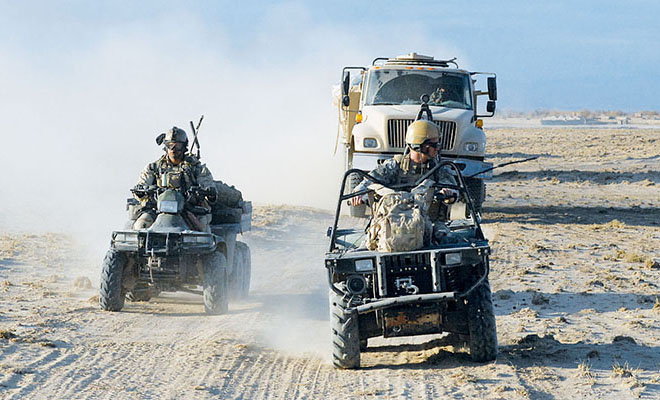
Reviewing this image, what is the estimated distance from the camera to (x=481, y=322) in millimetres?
9109

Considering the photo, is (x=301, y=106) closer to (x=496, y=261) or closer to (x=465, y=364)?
(x=496, y=261)

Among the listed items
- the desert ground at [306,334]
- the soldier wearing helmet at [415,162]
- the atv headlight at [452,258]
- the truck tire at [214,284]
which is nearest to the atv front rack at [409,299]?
the atv headlight at [452,258]

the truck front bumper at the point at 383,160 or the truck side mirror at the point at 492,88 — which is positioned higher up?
the truck side mirror at the point at 492,88

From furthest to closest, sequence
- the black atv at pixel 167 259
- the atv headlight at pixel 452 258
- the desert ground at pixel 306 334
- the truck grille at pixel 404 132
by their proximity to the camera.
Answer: the truck grille at pixel 404 132 < the black atv at pixel 167 259 < the atv headlight at pixel 452 258 < the desert ground at pixel 306 334

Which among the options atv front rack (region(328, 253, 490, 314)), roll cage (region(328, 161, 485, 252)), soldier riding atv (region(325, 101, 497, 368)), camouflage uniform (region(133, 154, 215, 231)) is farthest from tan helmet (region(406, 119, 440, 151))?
camouflage uniform (region(133, 154, 215, 231))

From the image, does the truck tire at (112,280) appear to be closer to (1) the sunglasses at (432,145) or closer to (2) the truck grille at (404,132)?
(1) the sunglasses at (432,145)

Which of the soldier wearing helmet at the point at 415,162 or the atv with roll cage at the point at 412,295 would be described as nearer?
the atv with roll cage at the point at 412,295

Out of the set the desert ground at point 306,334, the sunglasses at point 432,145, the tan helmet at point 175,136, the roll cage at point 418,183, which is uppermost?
the tan helmet at point 175,136

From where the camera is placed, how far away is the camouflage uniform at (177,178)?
41.3 ft

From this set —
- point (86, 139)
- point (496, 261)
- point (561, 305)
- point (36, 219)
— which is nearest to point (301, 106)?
point (86, 139)

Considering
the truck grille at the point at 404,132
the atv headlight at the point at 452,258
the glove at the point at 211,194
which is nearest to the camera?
the atv headlight at the point at 452,258

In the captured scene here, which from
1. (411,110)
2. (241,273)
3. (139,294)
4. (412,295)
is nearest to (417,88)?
(411,110)

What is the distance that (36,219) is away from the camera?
76.0 feet

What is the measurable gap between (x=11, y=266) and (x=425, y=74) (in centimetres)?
808
